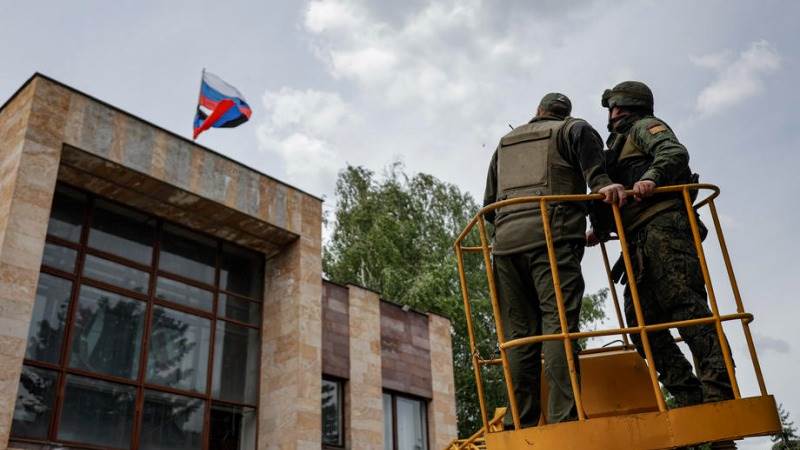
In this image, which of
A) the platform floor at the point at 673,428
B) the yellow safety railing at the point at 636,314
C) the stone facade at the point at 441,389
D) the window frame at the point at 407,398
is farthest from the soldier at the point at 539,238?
the stone facade at the point at 441,389

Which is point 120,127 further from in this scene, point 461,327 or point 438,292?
point 461,327

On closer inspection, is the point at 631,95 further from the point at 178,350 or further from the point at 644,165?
the point at 178,350

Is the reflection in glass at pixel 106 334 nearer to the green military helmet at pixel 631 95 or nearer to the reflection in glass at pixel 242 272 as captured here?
the reflection in glass at pixel 242 272

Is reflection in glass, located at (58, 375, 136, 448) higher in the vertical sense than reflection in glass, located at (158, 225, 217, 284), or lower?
lower

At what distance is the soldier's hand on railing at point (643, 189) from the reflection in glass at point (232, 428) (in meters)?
10.0

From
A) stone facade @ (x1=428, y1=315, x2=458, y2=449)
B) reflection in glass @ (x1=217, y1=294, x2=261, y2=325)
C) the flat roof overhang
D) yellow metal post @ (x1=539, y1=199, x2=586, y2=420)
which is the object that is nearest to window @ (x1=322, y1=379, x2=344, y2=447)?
reflection in glass @ (x1=217, y1=294, x2=261, y2=325)

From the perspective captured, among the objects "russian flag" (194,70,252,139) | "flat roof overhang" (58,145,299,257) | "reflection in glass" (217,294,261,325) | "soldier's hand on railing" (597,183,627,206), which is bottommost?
"soldier's hand on railing" (597,183,627,206)

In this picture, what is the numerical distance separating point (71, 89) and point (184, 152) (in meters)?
2.02

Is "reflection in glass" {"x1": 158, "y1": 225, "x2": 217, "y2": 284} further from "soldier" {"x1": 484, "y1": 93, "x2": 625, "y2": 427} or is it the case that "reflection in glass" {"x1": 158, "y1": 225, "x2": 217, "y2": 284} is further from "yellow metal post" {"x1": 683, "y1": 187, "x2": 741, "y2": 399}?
"yellow metal post" {"x1": 683, "y1": 187, "x2": 741, "y2": 399}

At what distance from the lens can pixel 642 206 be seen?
4.19m

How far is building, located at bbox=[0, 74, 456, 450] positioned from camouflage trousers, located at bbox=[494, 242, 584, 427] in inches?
301

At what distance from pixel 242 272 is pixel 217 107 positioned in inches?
134

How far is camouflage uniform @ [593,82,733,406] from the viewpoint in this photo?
12.7ft

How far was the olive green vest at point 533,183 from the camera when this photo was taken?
160 inches
